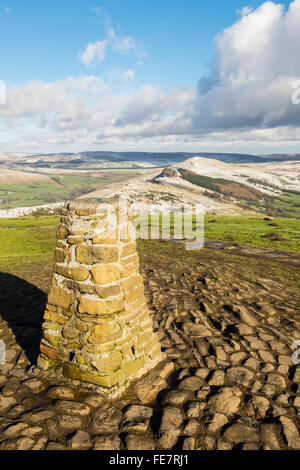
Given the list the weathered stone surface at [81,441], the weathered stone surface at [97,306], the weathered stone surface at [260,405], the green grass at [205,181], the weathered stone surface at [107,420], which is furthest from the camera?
the green grass at [205,181]

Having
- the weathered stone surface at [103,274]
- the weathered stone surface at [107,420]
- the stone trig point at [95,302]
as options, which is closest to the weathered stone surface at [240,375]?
the stone trig point at [95,302]

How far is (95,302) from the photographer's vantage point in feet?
13.8

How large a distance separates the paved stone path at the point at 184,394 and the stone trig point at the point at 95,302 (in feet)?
1.19

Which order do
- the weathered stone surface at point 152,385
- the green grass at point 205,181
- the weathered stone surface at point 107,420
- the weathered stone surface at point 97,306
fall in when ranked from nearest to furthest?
the weathered stone surface at point 107,420 → the weathered stone surface at point 97,306 → the weathered stone surface at point 152,385 → the green grass at point 205,181

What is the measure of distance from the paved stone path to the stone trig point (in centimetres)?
36

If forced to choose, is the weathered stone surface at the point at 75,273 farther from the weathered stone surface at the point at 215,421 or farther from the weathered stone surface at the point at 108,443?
the weathered stone surface at the point at 215,421

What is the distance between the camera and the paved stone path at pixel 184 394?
357cm

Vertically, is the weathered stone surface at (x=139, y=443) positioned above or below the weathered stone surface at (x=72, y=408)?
below

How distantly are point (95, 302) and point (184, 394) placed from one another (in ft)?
7.02

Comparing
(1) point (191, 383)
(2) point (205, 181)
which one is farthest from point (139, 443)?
(2) point (205, 181)

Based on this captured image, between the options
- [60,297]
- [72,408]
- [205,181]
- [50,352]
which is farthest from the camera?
[205,181]

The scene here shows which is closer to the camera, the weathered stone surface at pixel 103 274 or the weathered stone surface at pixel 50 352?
the weathered stone surface at pixel 103 274

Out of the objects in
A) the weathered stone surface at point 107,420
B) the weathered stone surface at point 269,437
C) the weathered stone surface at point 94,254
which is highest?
the weathered stone surface at point 94,254

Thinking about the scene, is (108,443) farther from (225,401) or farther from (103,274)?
(103,274)
